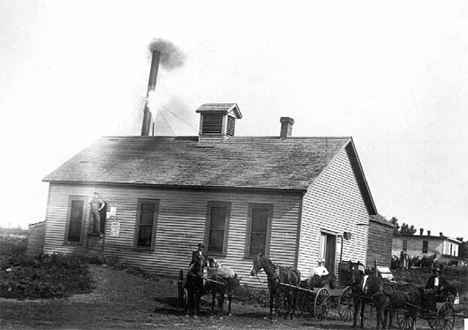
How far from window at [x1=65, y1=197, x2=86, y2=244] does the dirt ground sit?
3744mm

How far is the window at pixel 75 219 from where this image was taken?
85.4 ft

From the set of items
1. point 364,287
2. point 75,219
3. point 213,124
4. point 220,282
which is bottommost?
point 220,282

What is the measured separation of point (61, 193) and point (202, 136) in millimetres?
6688

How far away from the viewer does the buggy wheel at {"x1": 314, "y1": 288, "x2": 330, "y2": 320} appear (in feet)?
61.3

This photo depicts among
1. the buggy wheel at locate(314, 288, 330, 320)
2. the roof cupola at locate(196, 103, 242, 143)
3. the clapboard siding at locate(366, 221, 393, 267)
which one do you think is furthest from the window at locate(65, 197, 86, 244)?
the clapboard siding at locate(366, 221, 393, 267)

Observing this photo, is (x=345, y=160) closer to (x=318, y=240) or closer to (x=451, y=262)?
(x=318, y=240)

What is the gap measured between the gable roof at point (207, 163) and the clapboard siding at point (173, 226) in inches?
17.3

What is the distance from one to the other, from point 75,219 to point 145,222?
3.45 meters

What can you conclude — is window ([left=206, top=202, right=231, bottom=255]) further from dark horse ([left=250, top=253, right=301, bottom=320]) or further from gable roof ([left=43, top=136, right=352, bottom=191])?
dark horse ([left=250, top=253, right=301, bottom=320])

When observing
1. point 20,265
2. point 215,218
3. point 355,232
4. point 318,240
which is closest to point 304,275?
point 318,240

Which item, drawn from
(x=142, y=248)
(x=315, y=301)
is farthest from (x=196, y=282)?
(x=142, y=248)

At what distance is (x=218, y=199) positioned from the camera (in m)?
23.5

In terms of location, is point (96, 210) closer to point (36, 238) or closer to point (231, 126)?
point (36, 238)

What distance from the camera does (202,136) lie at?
92.4 ft
